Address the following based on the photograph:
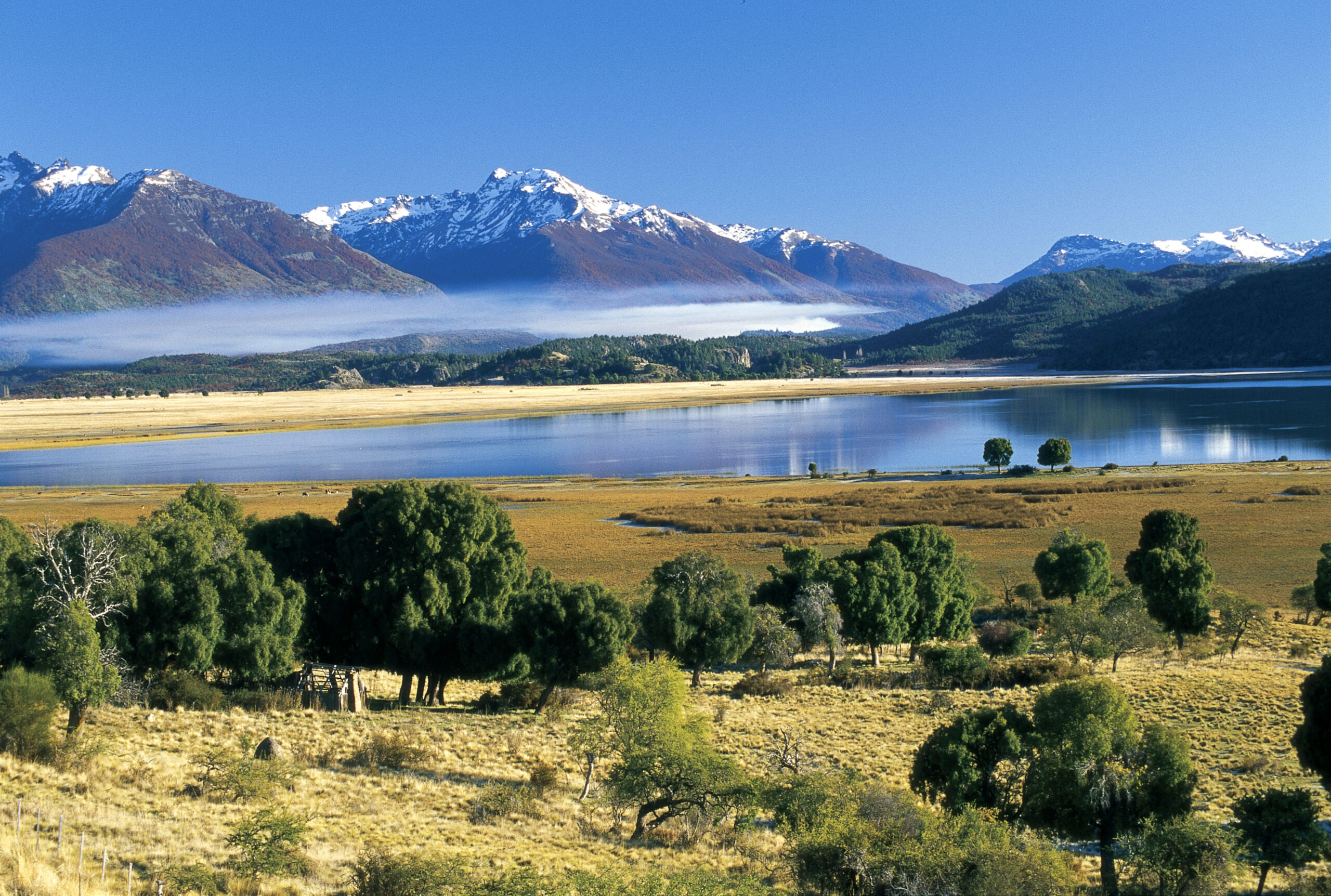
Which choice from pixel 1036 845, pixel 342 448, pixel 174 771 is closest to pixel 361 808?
pixel 174 771

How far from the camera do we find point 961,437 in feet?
362

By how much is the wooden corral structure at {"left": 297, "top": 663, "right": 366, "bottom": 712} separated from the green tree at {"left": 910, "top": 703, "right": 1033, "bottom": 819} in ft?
45.0

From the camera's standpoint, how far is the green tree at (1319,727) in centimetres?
1669

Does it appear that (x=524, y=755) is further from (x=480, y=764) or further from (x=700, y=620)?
(x=700, y=620)

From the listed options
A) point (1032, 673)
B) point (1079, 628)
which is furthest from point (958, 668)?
point (1079, 628)

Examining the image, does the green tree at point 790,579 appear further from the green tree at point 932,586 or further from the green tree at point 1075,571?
Answer: the green tree at point 1075,571

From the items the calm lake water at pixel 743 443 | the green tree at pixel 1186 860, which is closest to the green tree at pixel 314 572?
the green tree at pixel 1186 860

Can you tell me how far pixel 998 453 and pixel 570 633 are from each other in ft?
206

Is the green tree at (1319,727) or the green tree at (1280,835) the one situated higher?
the green tree at (1319,727)

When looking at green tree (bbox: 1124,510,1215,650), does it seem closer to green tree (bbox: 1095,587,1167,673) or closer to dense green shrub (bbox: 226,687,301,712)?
green tree (bbox: 1095,587,1167,673)

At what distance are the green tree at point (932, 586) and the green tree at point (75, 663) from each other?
22559 mm

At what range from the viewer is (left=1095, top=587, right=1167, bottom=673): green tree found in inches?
1136

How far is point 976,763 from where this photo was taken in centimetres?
1766

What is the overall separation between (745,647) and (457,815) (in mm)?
13198
